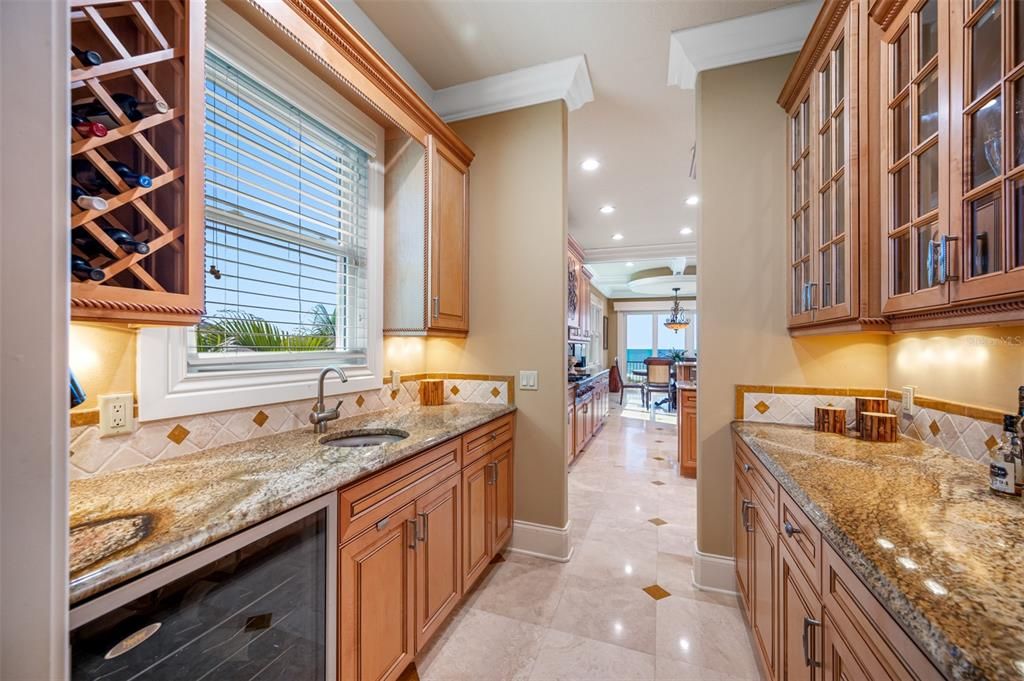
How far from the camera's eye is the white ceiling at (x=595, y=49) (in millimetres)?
2047

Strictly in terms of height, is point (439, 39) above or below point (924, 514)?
above

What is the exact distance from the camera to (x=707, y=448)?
7.30 feet

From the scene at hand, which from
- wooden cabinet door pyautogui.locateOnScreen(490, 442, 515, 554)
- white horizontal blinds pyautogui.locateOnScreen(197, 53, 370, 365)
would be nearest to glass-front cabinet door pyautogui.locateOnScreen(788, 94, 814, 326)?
wooden cabinet door pyautogui.locateOnScreen(490, 442, 515, 554)

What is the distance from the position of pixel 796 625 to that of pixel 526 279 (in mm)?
2013

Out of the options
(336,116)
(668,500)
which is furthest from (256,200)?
(668,500)

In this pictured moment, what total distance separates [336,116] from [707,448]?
2.61m

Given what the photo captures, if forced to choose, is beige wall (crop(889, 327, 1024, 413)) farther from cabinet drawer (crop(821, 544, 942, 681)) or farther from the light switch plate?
the light switch plate

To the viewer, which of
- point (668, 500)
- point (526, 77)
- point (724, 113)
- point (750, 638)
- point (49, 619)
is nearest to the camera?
point (49, 619)

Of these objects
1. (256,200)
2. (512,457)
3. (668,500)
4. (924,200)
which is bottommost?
(668,500)

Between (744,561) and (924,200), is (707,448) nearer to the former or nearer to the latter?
(744,561)

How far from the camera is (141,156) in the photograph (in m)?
1.05

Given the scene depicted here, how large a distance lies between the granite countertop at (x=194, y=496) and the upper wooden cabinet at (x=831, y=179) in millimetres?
1705

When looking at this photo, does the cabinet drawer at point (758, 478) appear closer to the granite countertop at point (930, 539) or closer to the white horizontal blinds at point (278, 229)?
the granite countertop at point (930, 539)

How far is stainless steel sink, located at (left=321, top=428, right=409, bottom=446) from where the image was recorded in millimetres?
1788
